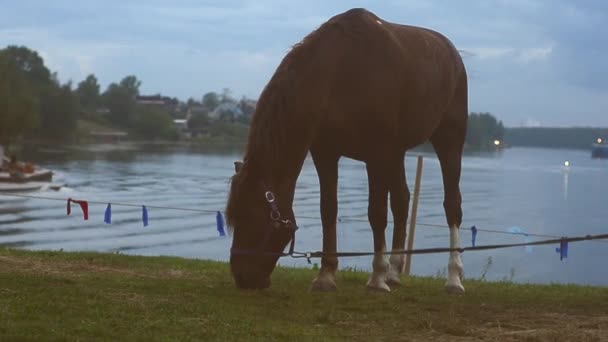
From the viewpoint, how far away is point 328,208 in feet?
23.5

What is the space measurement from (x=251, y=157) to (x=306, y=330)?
1.50 m

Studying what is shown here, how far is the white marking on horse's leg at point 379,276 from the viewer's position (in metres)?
7.29

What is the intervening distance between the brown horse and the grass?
410mm

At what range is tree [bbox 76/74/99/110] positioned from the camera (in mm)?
160000

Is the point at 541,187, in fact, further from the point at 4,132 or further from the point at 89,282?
the point at 89,282

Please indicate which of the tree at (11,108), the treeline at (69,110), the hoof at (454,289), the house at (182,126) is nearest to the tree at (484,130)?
the treeline at (69,110)

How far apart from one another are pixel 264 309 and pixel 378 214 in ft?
5.35

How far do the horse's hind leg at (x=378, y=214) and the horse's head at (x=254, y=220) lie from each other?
102 cm

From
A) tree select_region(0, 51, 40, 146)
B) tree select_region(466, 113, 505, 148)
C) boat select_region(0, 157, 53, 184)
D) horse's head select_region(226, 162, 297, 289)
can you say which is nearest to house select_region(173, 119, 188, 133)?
tree select_region(466, 113, 505, 148)

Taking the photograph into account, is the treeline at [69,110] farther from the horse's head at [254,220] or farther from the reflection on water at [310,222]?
the horse's head at [254,220]

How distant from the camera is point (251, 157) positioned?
6219mm

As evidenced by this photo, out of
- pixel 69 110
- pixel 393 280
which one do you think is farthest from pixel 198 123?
pixel 393 280

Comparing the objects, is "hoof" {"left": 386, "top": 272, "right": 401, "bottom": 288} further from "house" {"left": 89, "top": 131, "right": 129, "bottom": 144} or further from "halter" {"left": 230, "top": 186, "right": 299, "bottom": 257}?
"house" {"left": 89, "top": 131, "right": 129, "bottom": 144}

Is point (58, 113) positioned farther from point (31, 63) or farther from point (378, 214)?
point (378, 214)
